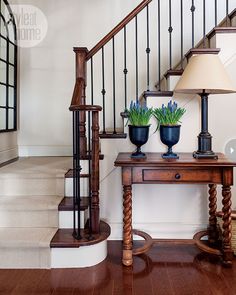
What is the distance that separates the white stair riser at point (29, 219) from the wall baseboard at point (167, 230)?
65 cm

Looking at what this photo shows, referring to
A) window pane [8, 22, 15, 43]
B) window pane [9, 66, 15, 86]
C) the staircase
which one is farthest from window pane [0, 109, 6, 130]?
window pane [8, 22, 15, 43]

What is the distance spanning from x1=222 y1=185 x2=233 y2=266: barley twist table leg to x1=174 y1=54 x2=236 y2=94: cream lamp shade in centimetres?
77

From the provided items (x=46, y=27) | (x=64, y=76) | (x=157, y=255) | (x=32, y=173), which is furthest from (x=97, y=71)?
(x=157, y=255)

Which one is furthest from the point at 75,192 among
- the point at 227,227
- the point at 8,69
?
the point at 8,69

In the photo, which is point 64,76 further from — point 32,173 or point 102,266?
point 102,266

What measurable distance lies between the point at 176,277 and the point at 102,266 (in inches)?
22.1

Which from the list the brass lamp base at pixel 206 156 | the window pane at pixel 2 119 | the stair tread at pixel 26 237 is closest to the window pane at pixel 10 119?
the window pane at pixel 2 119

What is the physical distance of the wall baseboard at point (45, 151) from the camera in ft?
14.0

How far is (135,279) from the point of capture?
7.37 ft

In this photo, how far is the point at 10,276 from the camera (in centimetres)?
227

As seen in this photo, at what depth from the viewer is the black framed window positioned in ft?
12.3

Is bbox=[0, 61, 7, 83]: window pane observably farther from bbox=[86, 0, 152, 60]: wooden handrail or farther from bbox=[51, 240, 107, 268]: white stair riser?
bbox=[51, 240, 107, 268]: white stair riser

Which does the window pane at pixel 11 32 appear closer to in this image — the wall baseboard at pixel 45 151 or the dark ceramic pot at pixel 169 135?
the wall baseboard at pixel 45 151

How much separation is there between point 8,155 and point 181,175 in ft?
7.53
